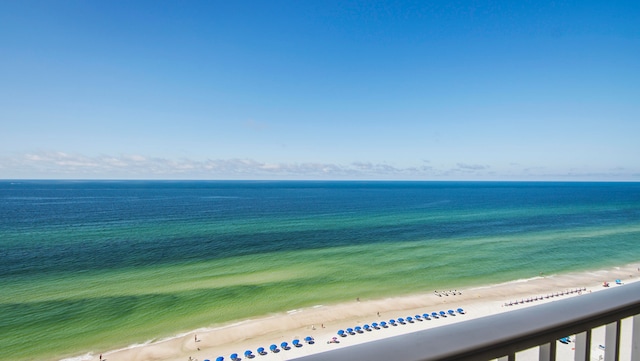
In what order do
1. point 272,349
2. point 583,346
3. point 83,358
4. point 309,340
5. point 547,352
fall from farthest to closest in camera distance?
point 309,340 < point 272,349 < point 83,358 < point 583,346 < point 547,352

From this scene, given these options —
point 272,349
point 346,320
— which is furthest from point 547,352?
point 346,320

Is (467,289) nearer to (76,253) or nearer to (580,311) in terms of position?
(580,311)

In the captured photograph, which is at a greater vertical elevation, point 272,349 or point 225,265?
point 272,349

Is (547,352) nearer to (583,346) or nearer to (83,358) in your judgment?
(583,346)

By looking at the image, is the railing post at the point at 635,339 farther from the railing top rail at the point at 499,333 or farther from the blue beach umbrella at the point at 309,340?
the blue beach umbrella at the point at 309,340

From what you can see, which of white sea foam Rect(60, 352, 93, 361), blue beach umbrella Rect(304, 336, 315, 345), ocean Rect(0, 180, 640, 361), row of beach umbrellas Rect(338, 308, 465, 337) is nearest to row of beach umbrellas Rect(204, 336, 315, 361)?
blue beach umbrella Rect(304, 336, 315, 345)
